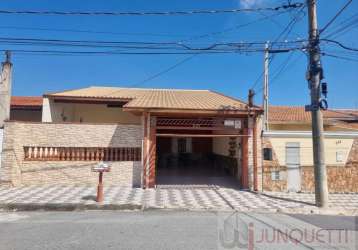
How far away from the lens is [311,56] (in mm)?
10227

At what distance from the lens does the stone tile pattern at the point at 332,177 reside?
1260 cm

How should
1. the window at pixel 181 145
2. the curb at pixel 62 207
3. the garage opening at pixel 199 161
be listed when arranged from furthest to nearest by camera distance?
1. the window at pixel 181 145
2. the garage opening at pixel 199 161
3. the curb at pixel 62 207

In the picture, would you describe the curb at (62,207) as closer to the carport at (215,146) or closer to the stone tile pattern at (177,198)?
the stone tile pattern at (177,198)

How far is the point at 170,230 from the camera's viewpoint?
21.5 feet

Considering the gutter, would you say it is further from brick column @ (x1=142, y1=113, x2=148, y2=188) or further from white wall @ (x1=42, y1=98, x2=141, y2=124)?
white wall @ (x1=42, y1=98, x2=141, y2=124)

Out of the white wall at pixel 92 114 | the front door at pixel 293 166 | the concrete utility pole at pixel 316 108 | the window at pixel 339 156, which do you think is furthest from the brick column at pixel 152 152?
the window at pixel 339 156

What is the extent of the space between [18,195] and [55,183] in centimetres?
230

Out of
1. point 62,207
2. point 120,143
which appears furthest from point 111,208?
point 120,143

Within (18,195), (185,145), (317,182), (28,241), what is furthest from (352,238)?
(185,145)

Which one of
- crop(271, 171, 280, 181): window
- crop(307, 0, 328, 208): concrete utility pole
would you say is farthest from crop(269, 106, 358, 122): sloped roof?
crop(307, 0, 328, 208): concrete utility pole

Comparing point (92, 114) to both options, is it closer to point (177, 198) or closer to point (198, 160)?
point (198, 160)

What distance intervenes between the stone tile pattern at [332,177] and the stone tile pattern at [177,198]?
56 centimetres

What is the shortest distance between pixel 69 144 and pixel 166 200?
518cm

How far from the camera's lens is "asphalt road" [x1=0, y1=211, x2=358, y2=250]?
5.55 metres
